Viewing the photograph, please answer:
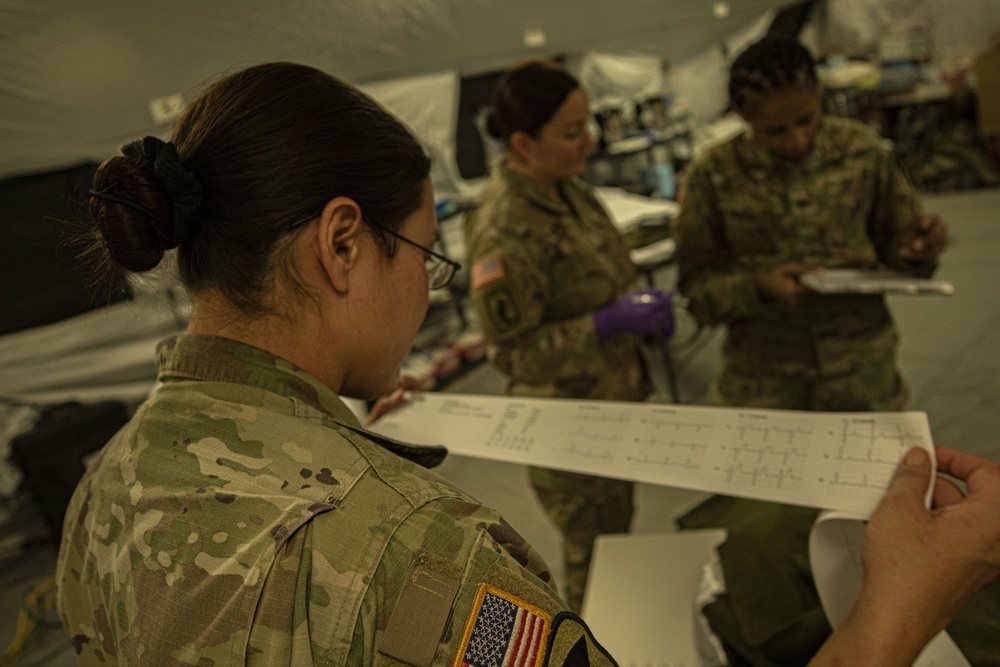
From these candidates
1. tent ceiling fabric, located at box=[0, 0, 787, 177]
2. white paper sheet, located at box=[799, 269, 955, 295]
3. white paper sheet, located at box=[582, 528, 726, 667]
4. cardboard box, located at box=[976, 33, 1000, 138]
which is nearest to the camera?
white paper sheet, located at box=[582, 528, 726, 667]

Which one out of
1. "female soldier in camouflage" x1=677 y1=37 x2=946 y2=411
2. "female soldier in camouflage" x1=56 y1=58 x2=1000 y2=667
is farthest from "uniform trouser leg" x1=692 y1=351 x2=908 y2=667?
"female soldier in camouflage" x1=677 y1=37 x2=946 y2=411

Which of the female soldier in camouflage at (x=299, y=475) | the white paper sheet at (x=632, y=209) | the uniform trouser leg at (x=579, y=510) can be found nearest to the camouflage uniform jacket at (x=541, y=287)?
the uniform trouser leg at (x=579, y=510)

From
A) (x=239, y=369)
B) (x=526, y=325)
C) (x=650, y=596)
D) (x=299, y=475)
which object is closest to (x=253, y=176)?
(x=239, y=369)

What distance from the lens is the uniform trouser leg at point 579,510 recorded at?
175 centimetres

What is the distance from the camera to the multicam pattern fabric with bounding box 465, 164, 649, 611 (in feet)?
5.27

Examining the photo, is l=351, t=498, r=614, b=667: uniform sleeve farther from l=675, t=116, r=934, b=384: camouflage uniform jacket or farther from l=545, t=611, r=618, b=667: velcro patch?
l=675, t=116, r=934, b=384: camouflage uniform jacket

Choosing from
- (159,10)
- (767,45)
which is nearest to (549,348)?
(767,45)

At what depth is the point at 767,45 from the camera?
5.35 feet

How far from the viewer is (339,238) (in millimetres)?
684

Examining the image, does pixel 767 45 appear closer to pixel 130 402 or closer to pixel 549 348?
pixel 549 348

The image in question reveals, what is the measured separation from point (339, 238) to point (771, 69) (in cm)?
136

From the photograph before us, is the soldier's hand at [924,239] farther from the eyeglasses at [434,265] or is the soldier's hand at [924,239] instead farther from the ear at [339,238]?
the ear at [339,238]

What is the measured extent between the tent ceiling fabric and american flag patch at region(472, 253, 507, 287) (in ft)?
3.20

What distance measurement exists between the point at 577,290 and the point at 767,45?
2.53 ft
